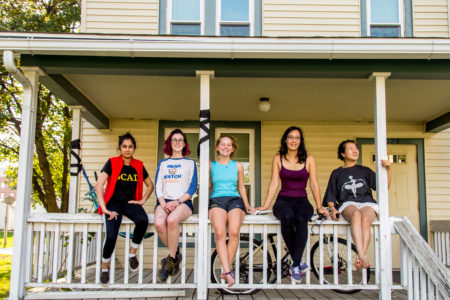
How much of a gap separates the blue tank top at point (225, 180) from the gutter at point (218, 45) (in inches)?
43.4

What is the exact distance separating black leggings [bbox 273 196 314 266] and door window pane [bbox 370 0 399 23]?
397 cm

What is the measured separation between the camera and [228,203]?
3758 mm

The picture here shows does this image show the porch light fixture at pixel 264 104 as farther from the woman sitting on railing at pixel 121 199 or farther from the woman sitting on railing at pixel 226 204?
the woman sitting on railing at pixel 121 199

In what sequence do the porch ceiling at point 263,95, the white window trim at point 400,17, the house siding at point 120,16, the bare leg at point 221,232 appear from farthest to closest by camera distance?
1. the white window trim at point 400,17
2. the house siding at point 120,16
3. the porch ceiling at point 263,95
4. the bare leg at point 221,232

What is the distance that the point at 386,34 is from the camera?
6.16m

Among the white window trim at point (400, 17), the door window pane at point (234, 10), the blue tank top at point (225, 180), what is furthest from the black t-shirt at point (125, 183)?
the white window trim at point (400, 17)

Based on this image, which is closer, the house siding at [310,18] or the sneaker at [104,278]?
the sneaker at [104,278]

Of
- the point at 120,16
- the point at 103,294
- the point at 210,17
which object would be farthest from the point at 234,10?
the point at 103,294

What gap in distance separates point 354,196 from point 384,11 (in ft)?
12.1

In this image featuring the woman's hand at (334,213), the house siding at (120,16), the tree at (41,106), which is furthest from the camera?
the tree at (41,106)

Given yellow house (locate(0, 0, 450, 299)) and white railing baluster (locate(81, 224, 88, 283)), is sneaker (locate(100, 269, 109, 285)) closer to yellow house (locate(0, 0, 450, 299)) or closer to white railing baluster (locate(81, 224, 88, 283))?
white railing baluster (locate(81, 224, 88, 283))

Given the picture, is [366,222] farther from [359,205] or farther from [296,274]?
[296,274]

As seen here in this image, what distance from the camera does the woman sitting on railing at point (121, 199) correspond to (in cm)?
373

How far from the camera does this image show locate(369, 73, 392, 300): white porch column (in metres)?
3.76
